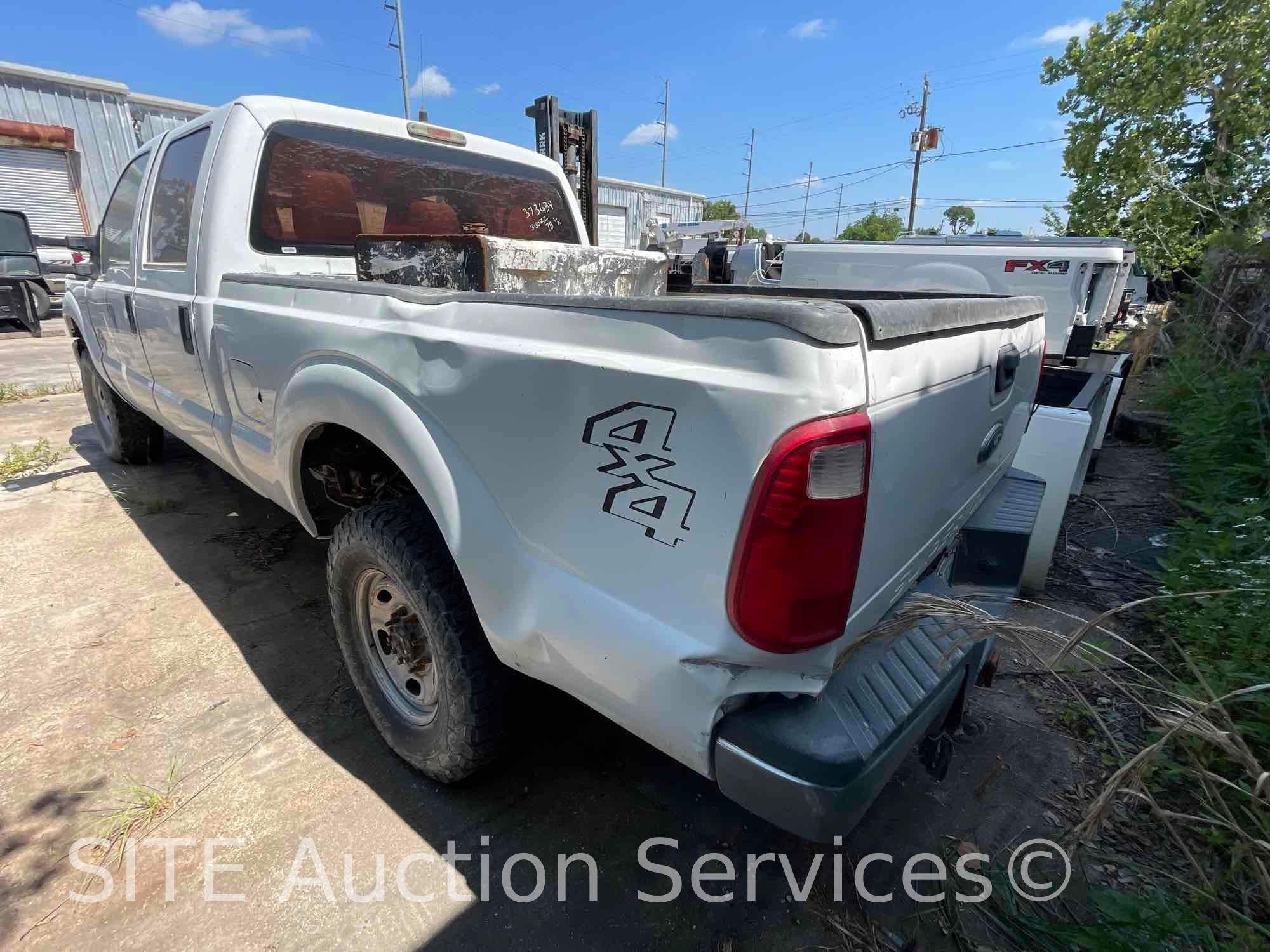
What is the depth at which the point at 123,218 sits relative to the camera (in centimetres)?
373

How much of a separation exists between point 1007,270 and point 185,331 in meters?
7.09

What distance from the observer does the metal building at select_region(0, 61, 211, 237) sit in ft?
55.2

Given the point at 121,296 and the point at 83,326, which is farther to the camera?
the point at 83,326

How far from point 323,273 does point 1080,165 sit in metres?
21.3

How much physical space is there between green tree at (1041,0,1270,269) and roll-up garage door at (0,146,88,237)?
85.3 ft

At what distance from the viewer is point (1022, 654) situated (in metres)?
2.95

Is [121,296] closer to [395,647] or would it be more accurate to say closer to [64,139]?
[395,647]

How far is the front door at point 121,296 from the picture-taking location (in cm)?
346

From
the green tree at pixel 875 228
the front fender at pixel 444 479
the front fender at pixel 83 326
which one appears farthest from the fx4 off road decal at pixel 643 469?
the green tree at pixel 875 228

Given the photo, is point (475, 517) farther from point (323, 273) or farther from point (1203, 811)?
point (1203, 811)

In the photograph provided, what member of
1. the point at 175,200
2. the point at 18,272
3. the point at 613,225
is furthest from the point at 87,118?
the point at 175,200

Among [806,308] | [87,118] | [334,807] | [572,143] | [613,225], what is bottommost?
[334,807]

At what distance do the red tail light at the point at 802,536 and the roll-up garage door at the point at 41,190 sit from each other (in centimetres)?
2330

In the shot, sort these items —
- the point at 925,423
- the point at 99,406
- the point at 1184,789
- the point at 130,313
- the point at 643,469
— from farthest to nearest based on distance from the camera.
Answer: the point at 99,406, the point at 130,313, the point at 1184,789, the point at 925,423, the point at 643,469
